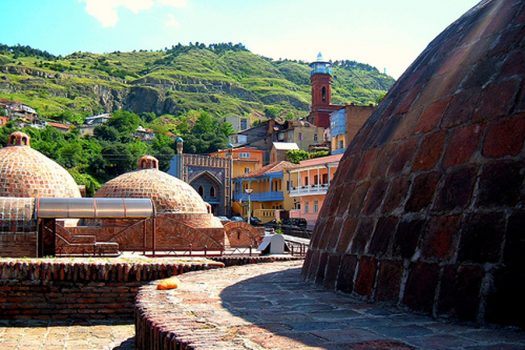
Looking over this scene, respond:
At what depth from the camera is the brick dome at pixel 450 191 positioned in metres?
3.14

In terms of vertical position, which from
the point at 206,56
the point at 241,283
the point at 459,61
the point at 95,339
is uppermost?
the point at 206,56

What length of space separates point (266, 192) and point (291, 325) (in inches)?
1684

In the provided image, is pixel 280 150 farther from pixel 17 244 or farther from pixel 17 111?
pixel 17 111

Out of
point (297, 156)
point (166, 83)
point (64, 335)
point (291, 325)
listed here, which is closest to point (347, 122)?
point (297, 156)

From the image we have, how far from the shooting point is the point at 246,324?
10.5ft

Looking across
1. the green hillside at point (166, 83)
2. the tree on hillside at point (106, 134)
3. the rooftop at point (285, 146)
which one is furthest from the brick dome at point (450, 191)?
the green hillside at point (166, 83)

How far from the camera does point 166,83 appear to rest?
399ft

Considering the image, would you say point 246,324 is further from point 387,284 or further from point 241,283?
point 241,283

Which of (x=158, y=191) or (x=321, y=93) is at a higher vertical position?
(x=321, y=93)

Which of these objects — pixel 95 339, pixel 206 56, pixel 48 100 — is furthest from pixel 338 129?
pixel 206 56

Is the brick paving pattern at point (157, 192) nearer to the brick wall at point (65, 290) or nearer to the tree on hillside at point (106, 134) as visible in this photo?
the brick wall at point (65, 290)

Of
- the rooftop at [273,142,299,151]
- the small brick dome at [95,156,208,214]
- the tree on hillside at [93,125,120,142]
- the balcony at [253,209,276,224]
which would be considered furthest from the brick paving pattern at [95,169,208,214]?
the tree on hillside at [93,125,120,142]

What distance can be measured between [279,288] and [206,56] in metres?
155

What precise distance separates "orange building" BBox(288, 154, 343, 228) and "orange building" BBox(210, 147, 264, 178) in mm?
13332
